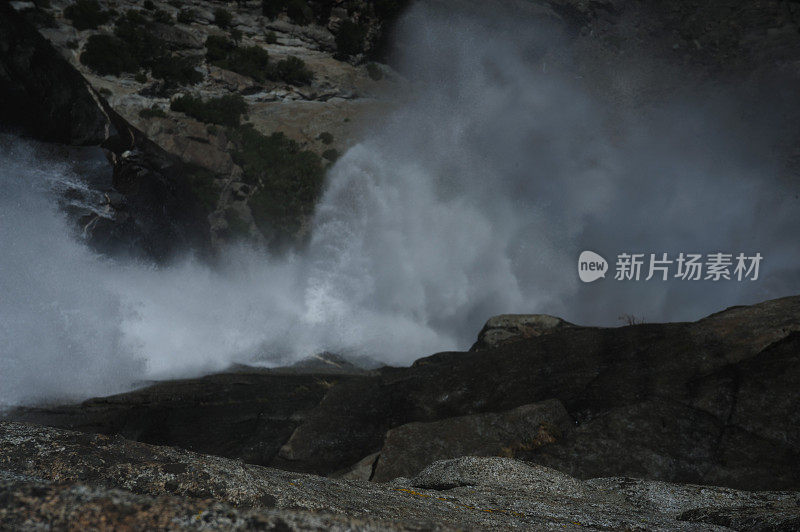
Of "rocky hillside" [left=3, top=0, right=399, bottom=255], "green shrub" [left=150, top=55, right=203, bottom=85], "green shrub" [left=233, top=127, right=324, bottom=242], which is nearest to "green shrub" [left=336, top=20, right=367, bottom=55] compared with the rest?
"rocky hillside" [left=3, top=0, right=399, bottom=255]

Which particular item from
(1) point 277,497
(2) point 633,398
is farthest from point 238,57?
(1) point 277,497

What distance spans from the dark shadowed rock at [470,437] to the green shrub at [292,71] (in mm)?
44717

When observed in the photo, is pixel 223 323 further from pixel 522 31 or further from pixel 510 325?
pixel 522 31

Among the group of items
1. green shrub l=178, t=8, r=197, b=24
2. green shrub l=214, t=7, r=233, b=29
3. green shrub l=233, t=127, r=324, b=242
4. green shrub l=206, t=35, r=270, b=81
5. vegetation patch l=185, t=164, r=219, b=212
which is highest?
green shrub l=214, t=7, r=233, b=29

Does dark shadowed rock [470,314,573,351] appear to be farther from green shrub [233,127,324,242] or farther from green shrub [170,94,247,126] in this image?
green shrub [170,94,247,126]

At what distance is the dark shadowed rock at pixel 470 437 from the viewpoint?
8.13m

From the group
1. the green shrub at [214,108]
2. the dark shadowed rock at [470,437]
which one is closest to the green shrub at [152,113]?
the green shrub at [214,108]

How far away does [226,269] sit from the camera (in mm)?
37188

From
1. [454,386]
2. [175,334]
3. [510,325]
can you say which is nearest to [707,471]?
[454,386]

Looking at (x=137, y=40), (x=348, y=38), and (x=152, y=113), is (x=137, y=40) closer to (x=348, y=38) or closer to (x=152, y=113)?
(x=152, y=113)

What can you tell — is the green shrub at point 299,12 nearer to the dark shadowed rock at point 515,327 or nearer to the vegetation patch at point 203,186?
the vegetation patch at point 203,186

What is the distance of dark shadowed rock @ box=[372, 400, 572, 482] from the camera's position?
320 inches

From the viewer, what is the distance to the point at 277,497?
2693 millimetres

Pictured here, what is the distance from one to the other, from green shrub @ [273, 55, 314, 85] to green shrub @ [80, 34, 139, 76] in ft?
39.8
